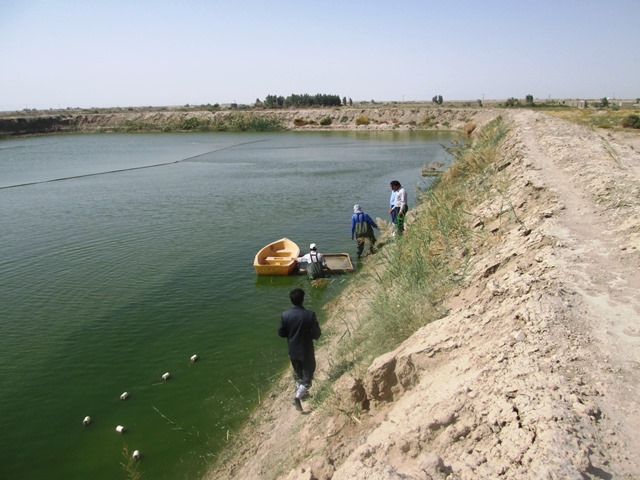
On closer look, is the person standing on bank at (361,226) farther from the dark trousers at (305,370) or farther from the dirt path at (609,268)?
the dark trousers at (305,370)

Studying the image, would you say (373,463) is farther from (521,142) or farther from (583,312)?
(521,142)

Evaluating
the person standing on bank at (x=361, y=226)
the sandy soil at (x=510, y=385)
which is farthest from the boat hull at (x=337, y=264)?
the sandy soil at (x=510, y=385)

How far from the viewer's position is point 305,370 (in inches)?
276

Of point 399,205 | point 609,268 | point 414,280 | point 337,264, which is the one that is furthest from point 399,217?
point 609,268

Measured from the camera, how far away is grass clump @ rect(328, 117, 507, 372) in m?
6.47

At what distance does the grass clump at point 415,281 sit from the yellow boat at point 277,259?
2743 mm

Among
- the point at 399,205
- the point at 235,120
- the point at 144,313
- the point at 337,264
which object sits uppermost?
the point at 399,205

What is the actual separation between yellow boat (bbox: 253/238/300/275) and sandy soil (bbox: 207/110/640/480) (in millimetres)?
5387

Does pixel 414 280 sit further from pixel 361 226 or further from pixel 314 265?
pixel 361 226

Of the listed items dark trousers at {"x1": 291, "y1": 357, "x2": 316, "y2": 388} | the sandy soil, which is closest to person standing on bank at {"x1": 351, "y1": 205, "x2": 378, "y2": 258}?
the sandy soil

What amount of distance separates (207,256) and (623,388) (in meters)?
13.9

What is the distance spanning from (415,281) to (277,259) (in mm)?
7387

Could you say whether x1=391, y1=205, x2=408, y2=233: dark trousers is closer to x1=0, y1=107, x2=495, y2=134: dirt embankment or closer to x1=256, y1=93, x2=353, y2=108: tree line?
x1=0, y1=107, x2=495, y2=134: dirt embankment

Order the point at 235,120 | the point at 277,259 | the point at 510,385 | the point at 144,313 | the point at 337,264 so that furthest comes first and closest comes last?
the point at 235,120, the point at 277,259, the point at 337,264, the point at 144,313, the point at 510,385
